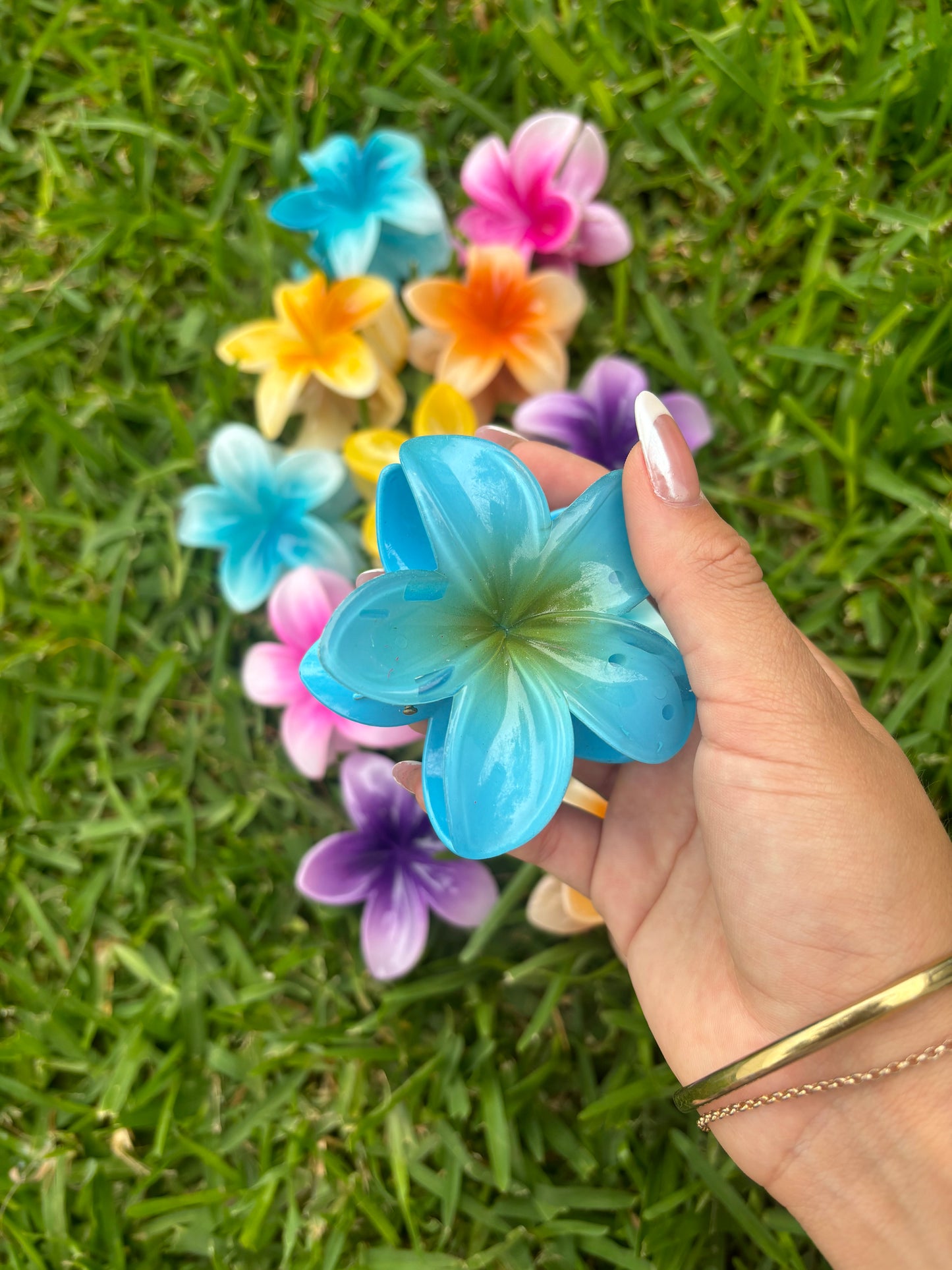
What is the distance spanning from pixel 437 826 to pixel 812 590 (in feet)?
2.95

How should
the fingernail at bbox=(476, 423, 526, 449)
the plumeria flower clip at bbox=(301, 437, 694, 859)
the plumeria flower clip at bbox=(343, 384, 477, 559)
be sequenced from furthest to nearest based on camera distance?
the plumeria flower clip at bbox=(343, 384, 477, 559) → the fingernail at bbox=(476, 423, 526, 449) → the plumeria flower clip at bbox=(301, 437, 694, 859)

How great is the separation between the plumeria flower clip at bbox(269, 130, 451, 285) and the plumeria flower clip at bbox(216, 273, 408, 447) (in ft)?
0.24

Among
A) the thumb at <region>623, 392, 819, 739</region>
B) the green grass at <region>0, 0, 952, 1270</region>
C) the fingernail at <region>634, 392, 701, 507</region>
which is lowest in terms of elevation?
the green grass at <region>0, 0, 952, 1270</region>

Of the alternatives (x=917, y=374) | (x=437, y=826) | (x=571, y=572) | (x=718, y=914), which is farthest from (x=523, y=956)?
(x=917, y=374)

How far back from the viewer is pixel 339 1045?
58.6 inches

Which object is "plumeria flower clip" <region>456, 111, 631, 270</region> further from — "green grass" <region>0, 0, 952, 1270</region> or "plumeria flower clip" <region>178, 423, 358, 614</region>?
"plumeria flower clip" <region>178, 423, 358, 614</region>

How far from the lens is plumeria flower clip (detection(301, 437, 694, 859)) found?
92 cm

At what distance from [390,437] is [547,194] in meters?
0.51

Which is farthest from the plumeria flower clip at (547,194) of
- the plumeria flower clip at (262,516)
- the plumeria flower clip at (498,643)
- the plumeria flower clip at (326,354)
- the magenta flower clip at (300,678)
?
the plumeria flower clip at (498,643)

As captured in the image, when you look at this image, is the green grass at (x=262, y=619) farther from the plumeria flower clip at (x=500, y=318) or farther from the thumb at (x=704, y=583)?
the thumb at (x=704, y=583)

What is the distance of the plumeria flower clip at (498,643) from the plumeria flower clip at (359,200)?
0.72m

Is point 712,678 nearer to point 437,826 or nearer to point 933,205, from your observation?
point 437,826

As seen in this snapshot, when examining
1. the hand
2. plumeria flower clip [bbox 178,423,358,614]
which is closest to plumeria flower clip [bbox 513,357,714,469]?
plumeria flower clip [bbox 178,423,358,614]

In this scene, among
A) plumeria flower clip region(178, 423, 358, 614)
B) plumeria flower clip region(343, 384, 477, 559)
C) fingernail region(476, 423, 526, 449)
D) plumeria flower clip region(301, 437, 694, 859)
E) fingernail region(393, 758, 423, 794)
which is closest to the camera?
plumeria flower clip region(301, 437, 694, 859)
